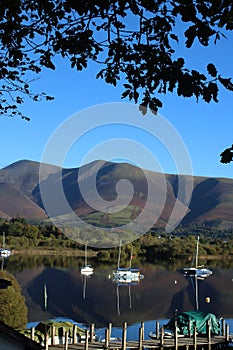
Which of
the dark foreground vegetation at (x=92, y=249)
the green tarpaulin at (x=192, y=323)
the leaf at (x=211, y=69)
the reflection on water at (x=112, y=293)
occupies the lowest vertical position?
the reflection on water at (x=112, y=293)

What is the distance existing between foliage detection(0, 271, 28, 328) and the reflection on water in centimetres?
1236

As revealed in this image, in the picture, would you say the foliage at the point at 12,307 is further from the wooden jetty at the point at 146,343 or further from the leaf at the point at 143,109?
the leaf at the point at 143,109

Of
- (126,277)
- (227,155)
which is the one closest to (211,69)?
(227,155)

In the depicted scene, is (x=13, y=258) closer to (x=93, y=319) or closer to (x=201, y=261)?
(x=201, y=261)

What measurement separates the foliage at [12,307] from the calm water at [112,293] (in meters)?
10.4

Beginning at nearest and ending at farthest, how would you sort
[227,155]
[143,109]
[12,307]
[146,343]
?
1. [227,155]
2. [143,109]
3. [146,343]
4. [12,307]

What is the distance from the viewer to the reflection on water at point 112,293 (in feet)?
135

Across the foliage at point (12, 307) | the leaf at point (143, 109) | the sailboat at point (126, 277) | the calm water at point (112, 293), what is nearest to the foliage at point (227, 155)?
the leaf at point (143, 109)

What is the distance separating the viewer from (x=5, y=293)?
23438 millimetres

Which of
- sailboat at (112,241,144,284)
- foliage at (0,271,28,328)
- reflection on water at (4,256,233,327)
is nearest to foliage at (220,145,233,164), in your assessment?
foliage at (0,271,28,328)

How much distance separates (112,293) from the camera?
54281mm

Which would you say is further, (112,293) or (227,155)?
(112,293)

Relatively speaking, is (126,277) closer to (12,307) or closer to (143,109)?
Result: (12,307)

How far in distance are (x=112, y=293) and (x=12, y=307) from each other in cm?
3138
